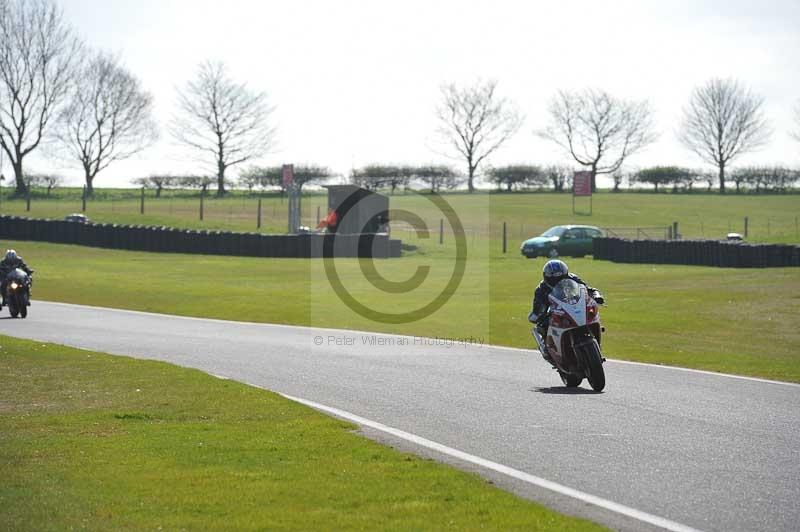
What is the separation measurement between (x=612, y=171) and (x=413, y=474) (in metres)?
105

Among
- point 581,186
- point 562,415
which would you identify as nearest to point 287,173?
point 581,186

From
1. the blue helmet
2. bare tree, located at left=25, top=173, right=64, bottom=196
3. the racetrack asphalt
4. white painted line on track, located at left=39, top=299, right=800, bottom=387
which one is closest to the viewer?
the racetrack asphalt

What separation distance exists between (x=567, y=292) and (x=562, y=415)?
7.87ft

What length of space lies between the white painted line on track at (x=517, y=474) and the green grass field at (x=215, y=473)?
0.96 ft

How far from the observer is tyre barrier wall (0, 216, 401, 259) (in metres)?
45.3

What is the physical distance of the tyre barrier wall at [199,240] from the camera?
149ft

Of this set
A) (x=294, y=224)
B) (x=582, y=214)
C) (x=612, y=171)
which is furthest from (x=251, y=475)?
(x=612, y=171)

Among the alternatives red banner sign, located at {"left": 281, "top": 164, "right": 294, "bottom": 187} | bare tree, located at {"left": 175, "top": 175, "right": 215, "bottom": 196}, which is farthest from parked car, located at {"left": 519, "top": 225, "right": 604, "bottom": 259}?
bare tree, located at {"left": 175, "top": 175, "right": 215, "bottom": 196}

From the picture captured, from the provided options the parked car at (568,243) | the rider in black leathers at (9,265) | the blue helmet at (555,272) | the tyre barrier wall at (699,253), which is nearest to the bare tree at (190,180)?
the parked car at (568,243)

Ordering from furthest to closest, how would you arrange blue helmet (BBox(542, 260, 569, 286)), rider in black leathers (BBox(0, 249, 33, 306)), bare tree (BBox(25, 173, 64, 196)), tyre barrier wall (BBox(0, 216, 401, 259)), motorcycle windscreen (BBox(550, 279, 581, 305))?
1. bare tree (BBox(25, 173, 64, 196))
2. tyre barrier wall (BBox(0, 216, 401, 259))
3. rider in black leathers (BBox(0, 249, 33, 306))
4. blue helmet (BBox(542, 260, 569, 286))
5. motorcycle windscreen (BBox(550, 279, 581, 305))

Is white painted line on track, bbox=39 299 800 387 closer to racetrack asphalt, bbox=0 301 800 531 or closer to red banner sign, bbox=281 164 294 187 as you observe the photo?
racetrack asphalt, bbox=0 301 800 531

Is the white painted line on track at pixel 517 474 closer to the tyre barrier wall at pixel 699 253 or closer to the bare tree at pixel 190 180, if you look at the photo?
the tyre barrier wall at pixel 699 253

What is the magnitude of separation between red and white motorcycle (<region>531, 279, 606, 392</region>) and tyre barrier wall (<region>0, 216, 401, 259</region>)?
106ft

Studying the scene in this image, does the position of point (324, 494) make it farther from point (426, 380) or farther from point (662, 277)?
point (662, 277)
